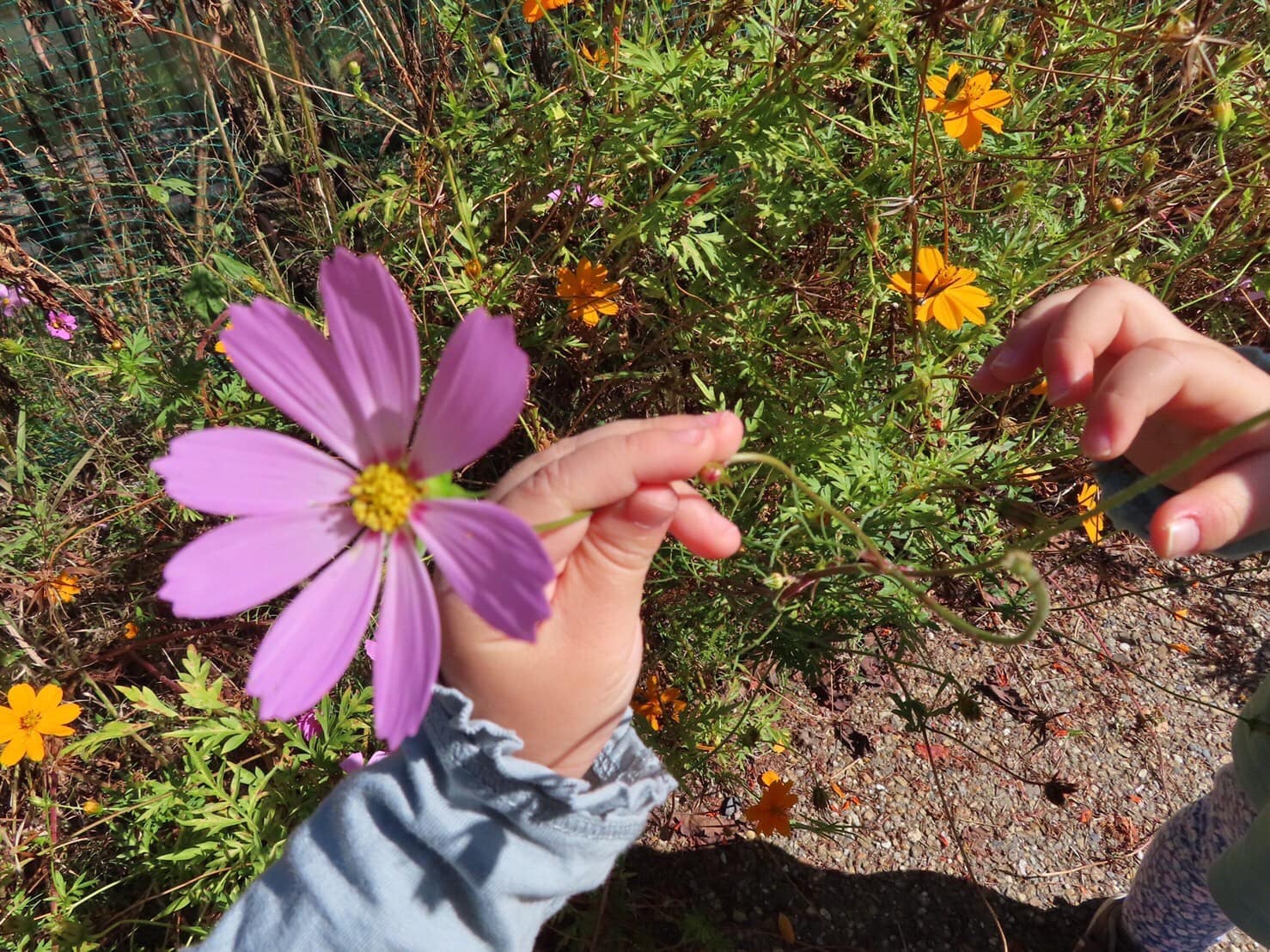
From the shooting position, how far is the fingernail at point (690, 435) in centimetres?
58

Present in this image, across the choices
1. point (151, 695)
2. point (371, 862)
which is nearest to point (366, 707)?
point (151, 695)

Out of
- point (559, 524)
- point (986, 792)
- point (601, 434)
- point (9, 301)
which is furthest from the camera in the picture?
point (9, 301)

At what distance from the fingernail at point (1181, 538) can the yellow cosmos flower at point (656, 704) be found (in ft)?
2.77

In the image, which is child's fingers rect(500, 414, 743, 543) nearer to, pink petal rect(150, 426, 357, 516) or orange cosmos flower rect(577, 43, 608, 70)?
pink petal rect(150, 426, 357, 516)

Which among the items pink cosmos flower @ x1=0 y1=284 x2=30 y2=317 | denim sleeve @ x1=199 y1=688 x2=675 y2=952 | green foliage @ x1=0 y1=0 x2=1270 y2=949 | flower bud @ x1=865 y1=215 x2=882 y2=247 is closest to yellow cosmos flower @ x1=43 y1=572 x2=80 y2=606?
green foliage @ x1=0 y1=0 x2=1270 y2=949

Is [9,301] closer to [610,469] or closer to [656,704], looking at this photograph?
[656,704]

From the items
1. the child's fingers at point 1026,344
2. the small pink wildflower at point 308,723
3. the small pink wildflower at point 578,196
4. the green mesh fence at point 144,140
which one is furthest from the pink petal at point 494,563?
the green mesh fence at point 144,140

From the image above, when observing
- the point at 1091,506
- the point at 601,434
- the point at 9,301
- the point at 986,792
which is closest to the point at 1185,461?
the point at 601,434

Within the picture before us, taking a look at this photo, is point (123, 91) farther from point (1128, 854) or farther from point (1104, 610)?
point (1128, 854)

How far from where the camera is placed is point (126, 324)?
1.86 meters

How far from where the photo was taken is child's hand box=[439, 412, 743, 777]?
593 millimetres

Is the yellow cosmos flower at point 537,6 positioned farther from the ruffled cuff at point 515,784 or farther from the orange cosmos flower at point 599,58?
the ruffled cuff at point 515,784

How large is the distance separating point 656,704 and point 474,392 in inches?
38.3

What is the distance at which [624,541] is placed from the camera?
25.2 inches
